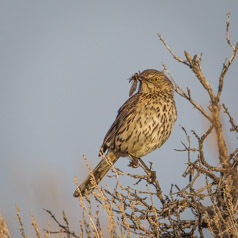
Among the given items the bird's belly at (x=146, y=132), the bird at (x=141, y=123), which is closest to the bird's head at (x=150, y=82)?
the bird at (x=141, y=123)

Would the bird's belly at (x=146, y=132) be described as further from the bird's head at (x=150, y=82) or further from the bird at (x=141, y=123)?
the bird's head at (x=150, y=82)

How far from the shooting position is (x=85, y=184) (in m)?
6.49

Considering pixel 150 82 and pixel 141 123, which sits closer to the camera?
pixel 141 123

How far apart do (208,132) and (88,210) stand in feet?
4.17

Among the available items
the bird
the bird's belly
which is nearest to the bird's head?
the bird

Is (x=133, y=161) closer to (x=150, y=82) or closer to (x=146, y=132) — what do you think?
(x=146, y=132)

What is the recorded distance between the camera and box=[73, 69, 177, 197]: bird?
670cm

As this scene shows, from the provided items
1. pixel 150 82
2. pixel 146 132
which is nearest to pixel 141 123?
pixel 146 132

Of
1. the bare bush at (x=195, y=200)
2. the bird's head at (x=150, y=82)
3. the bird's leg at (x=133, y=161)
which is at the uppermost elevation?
the bird's head at (x=150, y=82)

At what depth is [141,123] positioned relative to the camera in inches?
265

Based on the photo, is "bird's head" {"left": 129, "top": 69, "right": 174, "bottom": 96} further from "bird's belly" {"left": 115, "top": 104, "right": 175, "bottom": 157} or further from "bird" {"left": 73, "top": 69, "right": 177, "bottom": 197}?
"bird's belly" {"left": 115, "top": 104, "right": 175, "bottom": 157}

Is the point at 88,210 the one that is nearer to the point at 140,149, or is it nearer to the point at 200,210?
the point at 200,210

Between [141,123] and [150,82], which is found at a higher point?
[150,82]

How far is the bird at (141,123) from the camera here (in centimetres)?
670
